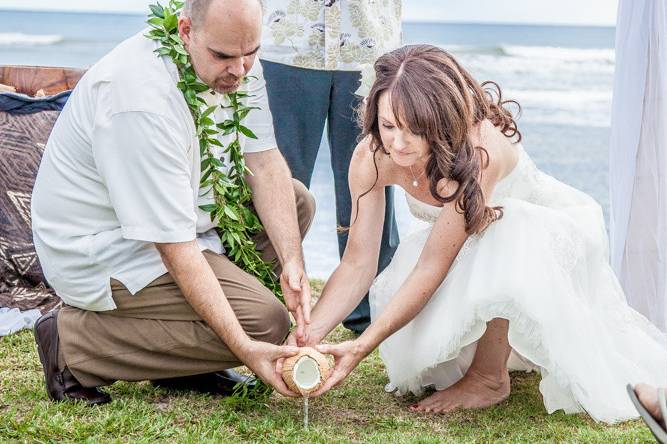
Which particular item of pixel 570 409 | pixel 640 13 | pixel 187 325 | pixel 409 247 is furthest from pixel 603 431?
pixel 640 13

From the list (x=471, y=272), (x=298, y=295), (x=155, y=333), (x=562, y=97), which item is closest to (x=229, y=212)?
(x=298, y=295)

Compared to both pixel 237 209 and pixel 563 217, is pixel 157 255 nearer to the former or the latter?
pixel 237 209

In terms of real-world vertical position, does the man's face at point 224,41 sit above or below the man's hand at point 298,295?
above

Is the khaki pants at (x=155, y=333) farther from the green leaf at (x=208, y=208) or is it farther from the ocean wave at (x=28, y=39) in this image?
the ocean wave at (x=28, y=39)

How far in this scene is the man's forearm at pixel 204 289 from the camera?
291 centimetres

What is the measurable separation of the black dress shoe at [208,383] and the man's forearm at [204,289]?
460mm

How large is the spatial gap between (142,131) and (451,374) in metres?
1.45

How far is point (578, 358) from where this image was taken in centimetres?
311

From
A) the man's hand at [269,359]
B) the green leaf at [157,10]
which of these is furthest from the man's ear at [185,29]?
the man's hand at [269,359]

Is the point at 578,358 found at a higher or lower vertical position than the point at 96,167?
lower

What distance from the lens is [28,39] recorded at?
26234 mm

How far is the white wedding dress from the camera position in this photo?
Result: 3.07 metres

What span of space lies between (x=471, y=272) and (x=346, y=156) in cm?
119

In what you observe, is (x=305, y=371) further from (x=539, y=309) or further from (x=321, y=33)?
(x=321, y=33)
